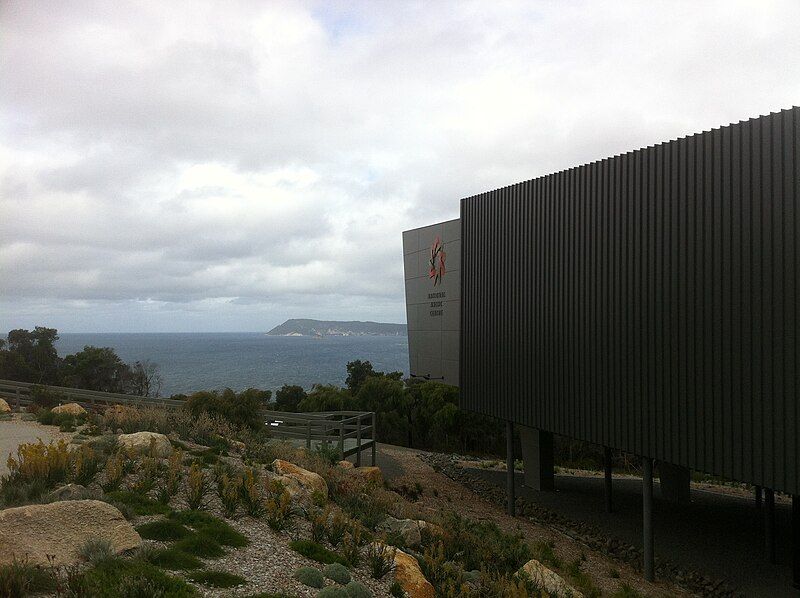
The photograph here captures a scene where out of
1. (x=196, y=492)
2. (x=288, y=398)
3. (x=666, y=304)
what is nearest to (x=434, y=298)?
(x=288, y=398)

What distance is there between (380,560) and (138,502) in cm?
392

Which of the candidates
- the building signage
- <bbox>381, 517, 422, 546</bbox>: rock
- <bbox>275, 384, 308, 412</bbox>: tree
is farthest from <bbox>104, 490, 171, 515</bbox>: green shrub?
<bbox>275, 384, 308, 412</bbox>: tree

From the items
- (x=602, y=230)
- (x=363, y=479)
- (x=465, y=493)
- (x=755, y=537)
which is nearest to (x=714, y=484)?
(x=755, y=537)

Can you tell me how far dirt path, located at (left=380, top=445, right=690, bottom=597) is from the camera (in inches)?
528

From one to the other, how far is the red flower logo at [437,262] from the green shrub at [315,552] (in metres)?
24.8

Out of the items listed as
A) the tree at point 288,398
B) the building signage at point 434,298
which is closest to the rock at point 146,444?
the building signage at point 434,298

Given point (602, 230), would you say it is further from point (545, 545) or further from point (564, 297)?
point (545, 545)

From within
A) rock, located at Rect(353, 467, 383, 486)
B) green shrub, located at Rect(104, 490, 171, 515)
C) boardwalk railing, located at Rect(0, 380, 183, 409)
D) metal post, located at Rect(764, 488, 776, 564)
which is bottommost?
metal post, located at Rect(764, 488, 776, 564)

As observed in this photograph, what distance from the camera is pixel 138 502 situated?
8.74 m

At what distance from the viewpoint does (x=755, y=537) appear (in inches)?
629

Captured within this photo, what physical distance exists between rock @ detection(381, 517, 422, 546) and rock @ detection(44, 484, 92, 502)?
5.10 meters

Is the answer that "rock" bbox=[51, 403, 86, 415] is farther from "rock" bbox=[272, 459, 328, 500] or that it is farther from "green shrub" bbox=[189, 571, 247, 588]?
"green shrub" bbox=[189, 571, 247, 588]

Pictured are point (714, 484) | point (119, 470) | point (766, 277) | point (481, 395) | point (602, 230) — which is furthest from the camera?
point (714, 484)

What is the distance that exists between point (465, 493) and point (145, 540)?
605 inches
